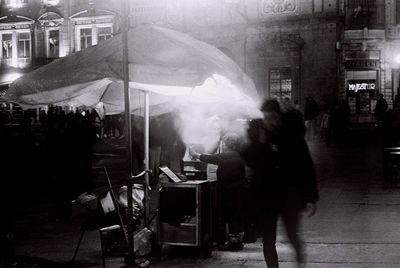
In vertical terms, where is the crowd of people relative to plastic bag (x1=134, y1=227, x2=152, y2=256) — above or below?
above

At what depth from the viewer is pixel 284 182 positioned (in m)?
6.29

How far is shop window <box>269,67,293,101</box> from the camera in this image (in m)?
31.9

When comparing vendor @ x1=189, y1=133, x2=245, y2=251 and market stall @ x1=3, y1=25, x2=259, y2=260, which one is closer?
market stall @ x1=3, y1=25, x2=259, y2=260

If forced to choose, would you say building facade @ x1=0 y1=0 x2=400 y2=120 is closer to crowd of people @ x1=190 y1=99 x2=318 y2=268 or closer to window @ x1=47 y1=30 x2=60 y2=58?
window @ x1=47 y1=30 x2=60 y2=58

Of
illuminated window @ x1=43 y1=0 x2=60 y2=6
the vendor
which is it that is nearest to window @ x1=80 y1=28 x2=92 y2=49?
illuminated window @ x1=43 y1=0 x2=60 y2=6

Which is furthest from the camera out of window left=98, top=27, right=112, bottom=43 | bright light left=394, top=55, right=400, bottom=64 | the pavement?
window left=98, top=27, right=112, bottom=43

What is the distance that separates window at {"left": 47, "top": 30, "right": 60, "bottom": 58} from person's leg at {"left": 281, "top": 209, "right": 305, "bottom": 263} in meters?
35.0

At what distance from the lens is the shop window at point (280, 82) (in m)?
31.9

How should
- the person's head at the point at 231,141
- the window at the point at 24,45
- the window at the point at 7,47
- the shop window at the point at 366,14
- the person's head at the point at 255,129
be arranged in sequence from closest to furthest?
1. the person's head at the point at 255,129
2. the person's head at the point at 231,141
3. the shop window at the point at 366,14
4. the window at the point at 24,45
5. the window at the point at 7,47

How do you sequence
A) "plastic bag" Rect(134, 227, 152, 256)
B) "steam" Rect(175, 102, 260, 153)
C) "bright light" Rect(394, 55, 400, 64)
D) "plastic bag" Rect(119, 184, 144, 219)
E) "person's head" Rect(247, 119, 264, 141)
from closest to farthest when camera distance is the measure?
"person's head" Rect(247, 119, 264, 141)
"plastic bag" Rect(134, 227, 152, 256)
"plastic bag" Rect(119, 184, 144, 219)
"steam" Rect(175, 102, 260, 153)
"bright light" Rect(394, 55, 400, 64)

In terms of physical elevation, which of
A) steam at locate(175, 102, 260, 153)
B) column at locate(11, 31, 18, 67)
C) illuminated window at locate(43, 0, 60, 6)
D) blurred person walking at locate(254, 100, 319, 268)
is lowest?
blurred person walking at locate(254, 100, 319, 268)

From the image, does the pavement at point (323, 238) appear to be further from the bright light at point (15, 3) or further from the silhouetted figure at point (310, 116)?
the bright light at point (15, 3)

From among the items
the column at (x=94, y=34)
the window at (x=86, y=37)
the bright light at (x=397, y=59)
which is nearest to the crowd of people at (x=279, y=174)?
the bright light at (x=397, y=59)

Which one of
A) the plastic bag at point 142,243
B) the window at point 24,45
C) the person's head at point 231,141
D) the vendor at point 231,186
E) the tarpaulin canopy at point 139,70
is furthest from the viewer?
the window at point 24,45
